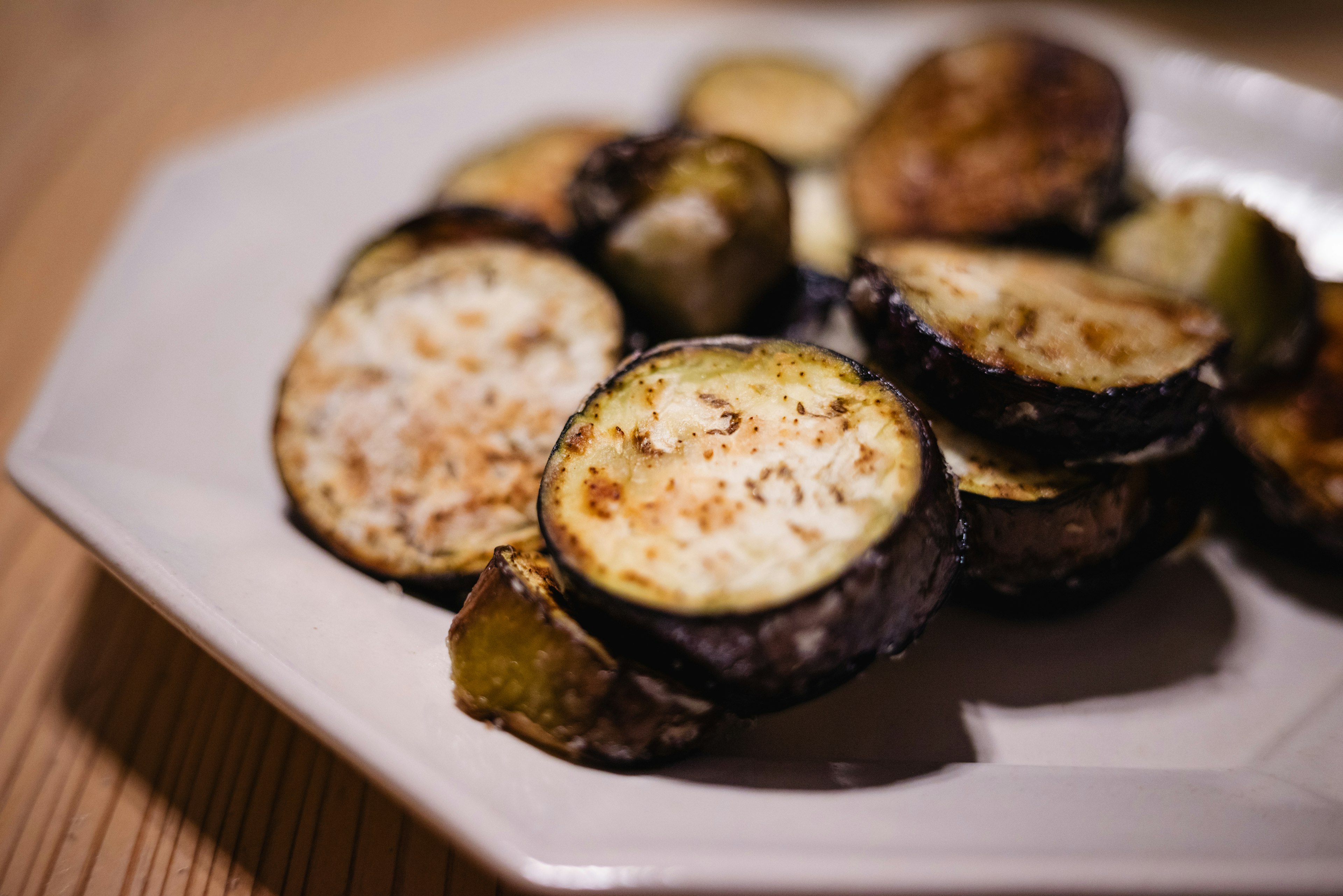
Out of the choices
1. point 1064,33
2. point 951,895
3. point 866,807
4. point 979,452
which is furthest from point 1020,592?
point 1064,33

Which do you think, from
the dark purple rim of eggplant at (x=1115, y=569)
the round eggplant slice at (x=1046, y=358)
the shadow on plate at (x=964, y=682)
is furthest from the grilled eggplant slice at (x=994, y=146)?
the shadow on plate at (x=964, y=682)

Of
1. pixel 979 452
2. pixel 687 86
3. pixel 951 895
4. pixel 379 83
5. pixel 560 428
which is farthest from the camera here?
pixel 379 83

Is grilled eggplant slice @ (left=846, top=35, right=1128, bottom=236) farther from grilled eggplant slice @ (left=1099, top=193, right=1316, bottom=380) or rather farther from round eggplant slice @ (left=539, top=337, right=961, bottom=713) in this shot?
round eggplant slice @ (left=539, top=337, right=961, bottom=713)

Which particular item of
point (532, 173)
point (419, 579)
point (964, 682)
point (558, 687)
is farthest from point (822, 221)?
point (558, 687)

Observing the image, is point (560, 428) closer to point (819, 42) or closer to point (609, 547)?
point (609, 547)

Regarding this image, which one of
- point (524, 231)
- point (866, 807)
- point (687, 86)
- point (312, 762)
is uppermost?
point (687, 86)

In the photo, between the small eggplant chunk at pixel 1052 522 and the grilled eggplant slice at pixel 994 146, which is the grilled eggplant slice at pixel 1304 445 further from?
the grilled eggplant slice at pixel 994 146

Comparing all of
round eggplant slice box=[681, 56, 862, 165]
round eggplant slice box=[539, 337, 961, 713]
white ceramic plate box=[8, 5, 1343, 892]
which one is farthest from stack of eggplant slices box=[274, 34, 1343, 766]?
round eggplant slice box=[681, 56, 862, 165]
